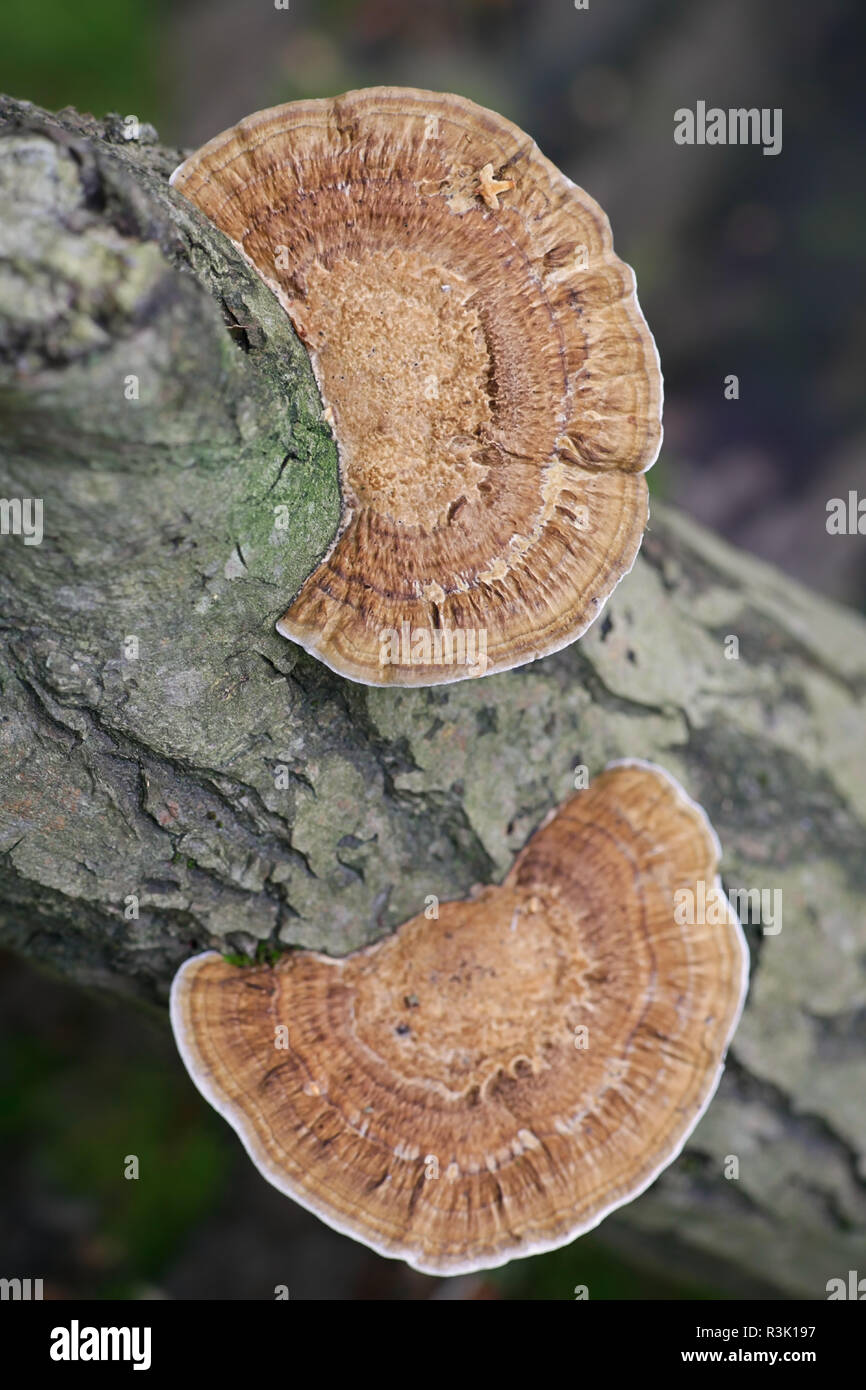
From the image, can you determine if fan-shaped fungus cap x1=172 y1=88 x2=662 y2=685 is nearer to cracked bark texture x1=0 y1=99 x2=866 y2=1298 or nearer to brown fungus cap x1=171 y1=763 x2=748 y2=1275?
cracked bark texture x1=0 y1=99 x2=866 y2=1298

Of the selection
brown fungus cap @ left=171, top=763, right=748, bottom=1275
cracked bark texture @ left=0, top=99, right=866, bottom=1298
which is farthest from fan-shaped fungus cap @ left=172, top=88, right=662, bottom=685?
brown fungus cap @ left=171, top=763, right=748, bottom=1275

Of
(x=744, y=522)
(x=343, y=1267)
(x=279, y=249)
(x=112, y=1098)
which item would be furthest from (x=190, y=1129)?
→ (x=744, y=522)

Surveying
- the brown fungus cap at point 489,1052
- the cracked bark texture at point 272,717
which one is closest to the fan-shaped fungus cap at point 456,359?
the cracked bark texture at point 272,717

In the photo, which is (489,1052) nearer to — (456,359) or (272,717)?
(272,717)

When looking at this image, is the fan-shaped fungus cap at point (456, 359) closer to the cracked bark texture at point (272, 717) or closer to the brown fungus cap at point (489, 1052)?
the cracked bark texture at point (272, 717)

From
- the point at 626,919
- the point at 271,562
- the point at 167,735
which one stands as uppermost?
the point at 271,562

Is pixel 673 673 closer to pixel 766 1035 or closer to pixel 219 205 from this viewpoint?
A: pixel 766 1035
